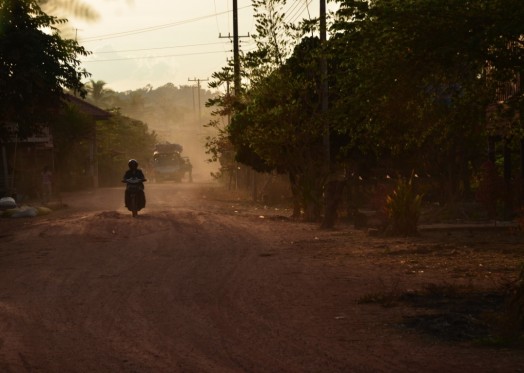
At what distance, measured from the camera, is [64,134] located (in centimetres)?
5794

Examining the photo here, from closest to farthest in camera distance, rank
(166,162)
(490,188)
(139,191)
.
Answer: (490,188), (139,191), (166,162)

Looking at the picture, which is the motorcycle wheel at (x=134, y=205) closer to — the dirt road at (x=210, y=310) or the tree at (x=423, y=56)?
the dirt road at (x=210, y=310)

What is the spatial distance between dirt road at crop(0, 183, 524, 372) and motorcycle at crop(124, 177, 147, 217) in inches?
277

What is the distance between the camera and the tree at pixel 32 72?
27.2m

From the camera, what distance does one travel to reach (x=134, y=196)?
90.6ft

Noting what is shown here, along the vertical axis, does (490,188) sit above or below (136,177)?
below

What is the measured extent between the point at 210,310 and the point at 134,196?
17.4m

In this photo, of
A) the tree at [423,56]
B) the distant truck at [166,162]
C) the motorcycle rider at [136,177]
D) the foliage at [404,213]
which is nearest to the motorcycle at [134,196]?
the motorcycle rider at [136,177]

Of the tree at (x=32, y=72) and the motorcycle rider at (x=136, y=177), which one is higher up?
the tree at (x=32, y=72)

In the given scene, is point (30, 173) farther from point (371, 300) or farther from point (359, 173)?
point (371, 300)

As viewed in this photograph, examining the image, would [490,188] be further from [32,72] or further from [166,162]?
[166,162]

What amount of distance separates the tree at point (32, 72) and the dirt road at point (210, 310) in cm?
832

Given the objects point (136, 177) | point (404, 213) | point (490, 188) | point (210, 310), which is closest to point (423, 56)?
point (210, 310)

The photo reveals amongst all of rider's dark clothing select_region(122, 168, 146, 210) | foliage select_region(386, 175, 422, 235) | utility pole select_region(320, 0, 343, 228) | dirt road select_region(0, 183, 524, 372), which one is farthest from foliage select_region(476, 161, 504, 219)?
rider's dark clothing select_region(122, 168, 146, 210)
